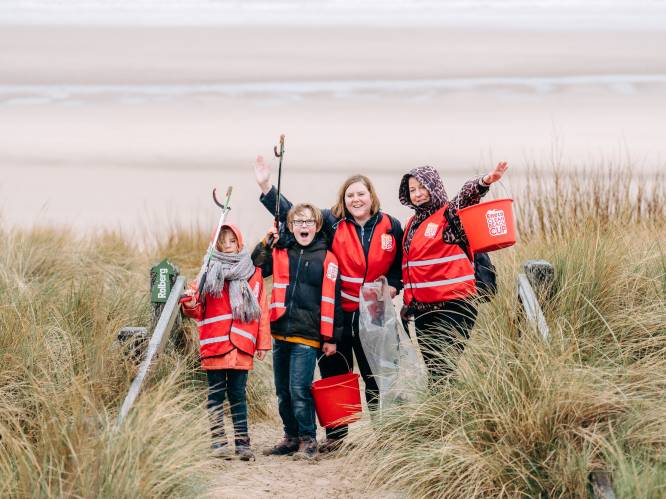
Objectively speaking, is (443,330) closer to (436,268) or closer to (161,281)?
(436,268)

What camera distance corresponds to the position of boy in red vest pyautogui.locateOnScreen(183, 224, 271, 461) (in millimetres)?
7480

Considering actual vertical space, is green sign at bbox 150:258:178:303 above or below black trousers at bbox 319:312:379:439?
above

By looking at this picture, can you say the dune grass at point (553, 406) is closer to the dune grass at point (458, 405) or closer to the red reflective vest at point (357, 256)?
the dune grass at point (458, 405)

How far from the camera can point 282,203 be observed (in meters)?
7.99

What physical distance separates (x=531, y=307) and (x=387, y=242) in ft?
3.56

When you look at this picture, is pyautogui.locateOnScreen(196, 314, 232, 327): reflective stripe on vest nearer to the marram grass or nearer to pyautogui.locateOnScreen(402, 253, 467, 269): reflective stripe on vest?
the marram grass

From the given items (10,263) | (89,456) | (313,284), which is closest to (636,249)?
(313,284)

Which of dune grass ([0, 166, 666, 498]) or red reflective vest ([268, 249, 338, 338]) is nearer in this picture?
dune grass ([0, 166, 666, 498])

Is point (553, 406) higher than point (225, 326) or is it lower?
lower

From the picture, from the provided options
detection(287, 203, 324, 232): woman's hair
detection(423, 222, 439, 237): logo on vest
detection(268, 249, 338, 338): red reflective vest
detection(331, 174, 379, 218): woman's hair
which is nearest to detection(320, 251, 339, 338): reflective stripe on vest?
detection(268, 249, 338, 338): red reflective vest

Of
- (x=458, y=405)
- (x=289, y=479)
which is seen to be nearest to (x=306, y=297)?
(x=289, y=479)

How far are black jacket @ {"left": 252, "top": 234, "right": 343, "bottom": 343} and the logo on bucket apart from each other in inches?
47.4

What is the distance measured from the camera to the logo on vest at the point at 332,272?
7.58 m

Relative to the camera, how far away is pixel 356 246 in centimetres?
773
